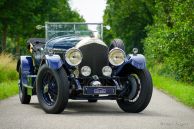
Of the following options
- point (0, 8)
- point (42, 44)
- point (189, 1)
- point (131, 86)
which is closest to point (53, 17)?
point (0, 8)

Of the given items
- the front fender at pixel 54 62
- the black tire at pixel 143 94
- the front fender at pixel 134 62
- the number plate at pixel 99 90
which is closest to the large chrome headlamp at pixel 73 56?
the front fender at pixel 54 62

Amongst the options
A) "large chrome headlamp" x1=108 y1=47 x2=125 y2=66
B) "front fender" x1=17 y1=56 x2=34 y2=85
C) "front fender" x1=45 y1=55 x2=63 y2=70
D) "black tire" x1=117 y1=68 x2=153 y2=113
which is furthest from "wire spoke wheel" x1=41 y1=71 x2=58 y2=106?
"front fender" x1=17 y1=56 x2=34 y2=85

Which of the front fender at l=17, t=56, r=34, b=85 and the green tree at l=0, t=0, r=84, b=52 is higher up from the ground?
the green tree at l=0, t=0, r=84, b=52

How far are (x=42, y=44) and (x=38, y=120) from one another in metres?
5.26

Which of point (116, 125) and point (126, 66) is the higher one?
point (126, 66)

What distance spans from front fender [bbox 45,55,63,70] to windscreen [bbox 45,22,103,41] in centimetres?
315

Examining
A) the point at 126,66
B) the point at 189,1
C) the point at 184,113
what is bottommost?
the point at 184,113

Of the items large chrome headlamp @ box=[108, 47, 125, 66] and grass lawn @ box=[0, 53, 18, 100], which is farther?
grass lawn @ box=[0, 53, 18, 100]

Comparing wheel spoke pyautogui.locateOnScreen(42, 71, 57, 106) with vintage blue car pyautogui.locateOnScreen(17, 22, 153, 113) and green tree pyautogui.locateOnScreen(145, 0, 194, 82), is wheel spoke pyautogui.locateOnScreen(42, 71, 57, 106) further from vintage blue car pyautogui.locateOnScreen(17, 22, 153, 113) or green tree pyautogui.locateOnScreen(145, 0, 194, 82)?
green tree pyautogui.locateOnScreen(145, 0, 194, 82)

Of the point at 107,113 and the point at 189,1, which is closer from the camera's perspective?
the point at 107,113

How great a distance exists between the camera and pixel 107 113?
12461 mm

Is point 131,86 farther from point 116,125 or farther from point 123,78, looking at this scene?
point 116,125

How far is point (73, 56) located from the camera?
41.1 ft

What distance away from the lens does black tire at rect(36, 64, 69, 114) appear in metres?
12.0
